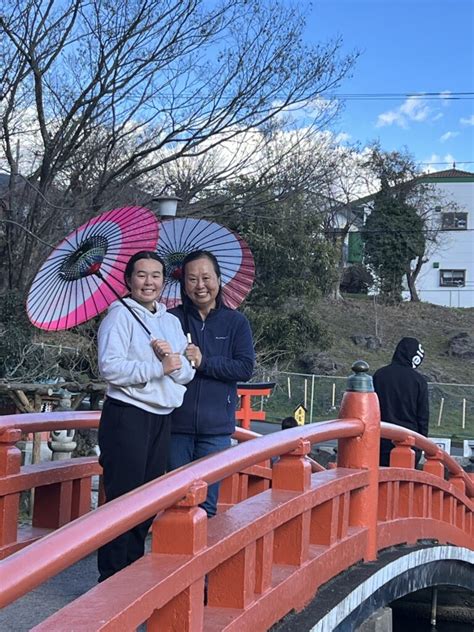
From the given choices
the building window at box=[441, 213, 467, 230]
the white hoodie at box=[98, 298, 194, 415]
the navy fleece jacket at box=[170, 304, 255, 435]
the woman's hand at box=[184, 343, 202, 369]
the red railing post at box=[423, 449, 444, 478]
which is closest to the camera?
the white hoodie at box=[98, 298, 194, 415]

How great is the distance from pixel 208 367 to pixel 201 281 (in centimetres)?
41

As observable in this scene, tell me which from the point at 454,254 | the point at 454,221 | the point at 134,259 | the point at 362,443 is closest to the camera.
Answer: the point at 134,259

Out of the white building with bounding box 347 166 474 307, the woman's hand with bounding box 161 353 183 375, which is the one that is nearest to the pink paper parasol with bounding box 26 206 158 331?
the woman's hand with bounding box 161 353 183 375

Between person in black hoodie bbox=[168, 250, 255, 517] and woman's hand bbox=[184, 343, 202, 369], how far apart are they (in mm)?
81

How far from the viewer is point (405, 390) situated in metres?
6.05

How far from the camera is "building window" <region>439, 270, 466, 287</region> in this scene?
4114cm

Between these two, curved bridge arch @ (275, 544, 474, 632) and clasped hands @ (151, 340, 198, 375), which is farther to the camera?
curved bridge arch @ (275, 544, 474, 632)

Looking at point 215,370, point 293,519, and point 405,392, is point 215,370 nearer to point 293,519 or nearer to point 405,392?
point 293,519

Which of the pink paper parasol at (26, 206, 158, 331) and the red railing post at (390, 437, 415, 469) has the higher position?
the pink paper parasol at (26, 206, 158, 331)

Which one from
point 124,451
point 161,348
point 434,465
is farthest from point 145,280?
point 434,465

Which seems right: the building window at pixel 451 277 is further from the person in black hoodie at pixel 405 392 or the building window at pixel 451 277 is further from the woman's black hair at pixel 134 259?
the woman's black hair at pixel 134 259

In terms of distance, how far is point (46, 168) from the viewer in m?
9.42

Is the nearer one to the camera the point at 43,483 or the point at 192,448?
the point at 192,448

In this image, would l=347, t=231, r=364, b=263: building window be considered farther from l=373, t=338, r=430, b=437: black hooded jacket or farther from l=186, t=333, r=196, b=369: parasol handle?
l=186, t=333, r=196, b=369: parasol handle
